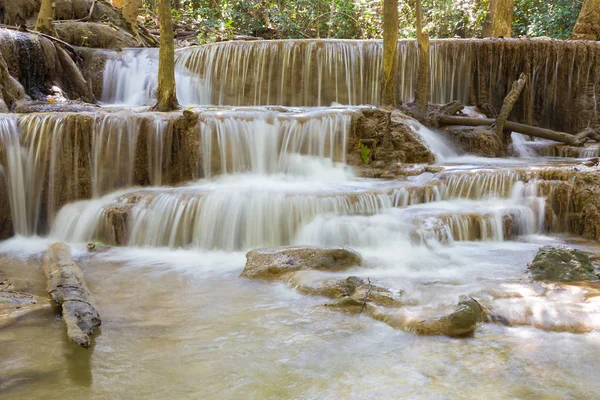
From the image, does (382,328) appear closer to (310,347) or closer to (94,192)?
(310,347)

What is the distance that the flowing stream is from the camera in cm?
340

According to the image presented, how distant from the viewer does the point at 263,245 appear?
23.0ft

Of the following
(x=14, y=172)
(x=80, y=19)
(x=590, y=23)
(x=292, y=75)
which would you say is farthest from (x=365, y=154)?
(x=80, y=19)

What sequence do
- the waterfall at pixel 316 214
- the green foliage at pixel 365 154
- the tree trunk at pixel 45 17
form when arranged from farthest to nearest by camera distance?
the tree trunk at pixel 45 17, the green foliage at pixel 365 154, the waterfall at pixel 316 214

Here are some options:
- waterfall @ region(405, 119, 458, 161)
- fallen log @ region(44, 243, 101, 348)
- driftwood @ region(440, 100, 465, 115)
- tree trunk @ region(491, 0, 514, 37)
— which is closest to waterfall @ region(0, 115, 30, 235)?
fallen log @ region(44, 243, 101, 348)

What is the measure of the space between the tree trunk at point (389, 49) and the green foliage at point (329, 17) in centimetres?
971

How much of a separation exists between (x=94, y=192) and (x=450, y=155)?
246 inches

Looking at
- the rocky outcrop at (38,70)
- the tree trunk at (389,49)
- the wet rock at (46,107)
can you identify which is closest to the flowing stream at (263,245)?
the tree trunk at (389,49)

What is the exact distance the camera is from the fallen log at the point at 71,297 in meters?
3.95

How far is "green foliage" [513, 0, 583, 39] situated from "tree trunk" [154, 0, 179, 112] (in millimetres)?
12875

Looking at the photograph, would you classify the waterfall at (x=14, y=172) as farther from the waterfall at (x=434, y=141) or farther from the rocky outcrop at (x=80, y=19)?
the rocky outcrop at (x=80, y=19)

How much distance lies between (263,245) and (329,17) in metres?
16.1

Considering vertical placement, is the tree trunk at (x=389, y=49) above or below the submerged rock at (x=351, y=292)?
above

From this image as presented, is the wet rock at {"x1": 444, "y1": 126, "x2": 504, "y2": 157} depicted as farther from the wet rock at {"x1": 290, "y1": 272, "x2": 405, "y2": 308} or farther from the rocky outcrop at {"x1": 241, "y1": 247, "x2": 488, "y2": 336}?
the wet rock at {"x1": 290, "y1": 272, "x2": 405, "y2": 308}
